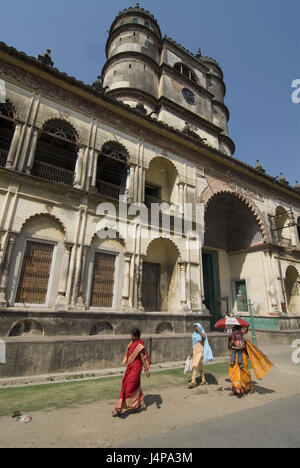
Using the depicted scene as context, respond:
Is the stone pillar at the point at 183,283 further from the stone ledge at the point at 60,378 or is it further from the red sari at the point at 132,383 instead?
the red sari at the point at 132,383

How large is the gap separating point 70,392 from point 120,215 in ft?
22.6

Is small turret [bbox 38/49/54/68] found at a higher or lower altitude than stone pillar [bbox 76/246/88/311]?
higher

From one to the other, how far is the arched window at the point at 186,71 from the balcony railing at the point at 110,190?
1565 centimetres

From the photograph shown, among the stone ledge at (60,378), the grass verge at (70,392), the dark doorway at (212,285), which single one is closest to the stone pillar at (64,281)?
the stone ledge at (60,378)

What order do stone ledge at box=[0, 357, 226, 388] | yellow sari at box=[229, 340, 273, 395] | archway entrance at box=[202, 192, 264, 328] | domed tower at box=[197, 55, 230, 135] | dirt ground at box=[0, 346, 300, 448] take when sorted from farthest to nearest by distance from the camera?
domed tower at box=[197, 55, 230, 135] → archway entrance at box=[202, 192, 264, 328] → stone ledge at box=[0, 357, 226, 388] → yellow sari at box=[229, 340, 273, 395] → dirt ground at box=[0, 346, 300, 448]

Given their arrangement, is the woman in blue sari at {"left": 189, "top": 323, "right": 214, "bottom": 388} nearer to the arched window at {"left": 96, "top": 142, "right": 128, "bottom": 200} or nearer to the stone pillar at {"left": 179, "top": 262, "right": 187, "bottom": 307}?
the stone pillar at {"left": 179, "top": 262, "right": 187, "bottom": 307}

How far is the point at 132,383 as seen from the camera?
4.41 m

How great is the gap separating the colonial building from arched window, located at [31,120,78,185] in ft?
0.16

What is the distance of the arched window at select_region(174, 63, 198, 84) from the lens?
70.6ft

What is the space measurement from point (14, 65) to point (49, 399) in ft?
38.7

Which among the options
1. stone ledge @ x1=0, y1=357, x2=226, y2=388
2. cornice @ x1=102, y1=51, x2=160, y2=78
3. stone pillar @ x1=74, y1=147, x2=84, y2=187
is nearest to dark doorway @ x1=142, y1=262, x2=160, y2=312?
stone ledge @ x1=0, y1=357, x2=226, y2=388

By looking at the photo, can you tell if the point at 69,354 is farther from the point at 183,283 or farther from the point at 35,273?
the point at 183,283

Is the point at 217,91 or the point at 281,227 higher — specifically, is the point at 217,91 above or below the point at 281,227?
above

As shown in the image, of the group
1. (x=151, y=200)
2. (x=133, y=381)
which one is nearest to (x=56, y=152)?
(x=151, y=200)
